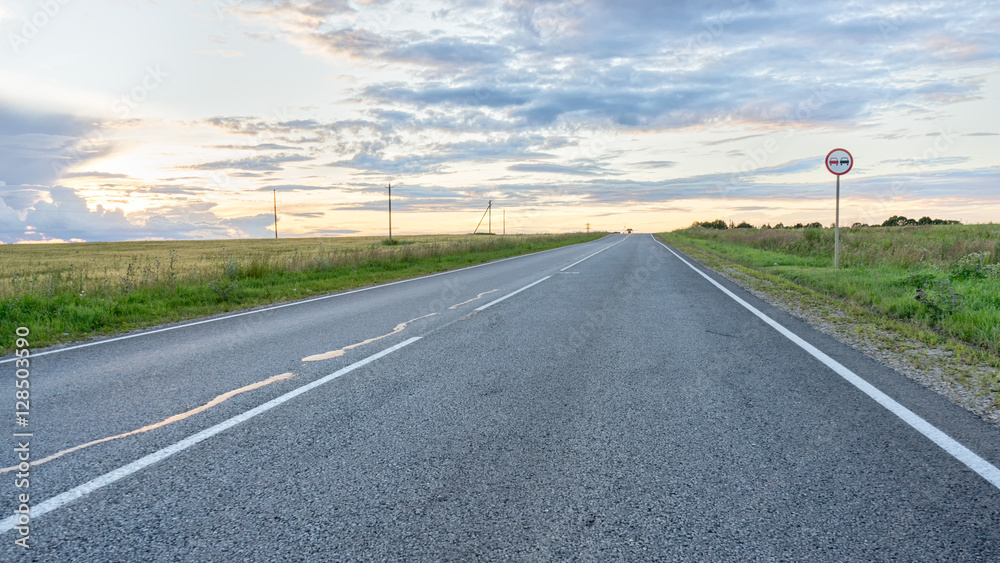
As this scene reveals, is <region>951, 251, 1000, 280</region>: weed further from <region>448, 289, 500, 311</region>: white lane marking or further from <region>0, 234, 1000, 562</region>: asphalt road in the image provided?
<region>448, 289, 500, 311</region>: white lane marking

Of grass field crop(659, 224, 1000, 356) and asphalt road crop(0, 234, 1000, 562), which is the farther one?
grass field crop(659, 224, 1000, 356)

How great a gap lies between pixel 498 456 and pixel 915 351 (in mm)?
5679

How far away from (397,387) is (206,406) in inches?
62.0

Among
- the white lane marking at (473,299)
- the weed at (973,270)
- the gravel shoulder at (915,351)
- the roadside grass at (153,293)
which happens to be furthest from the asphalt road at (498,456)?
the weed at (973,270)

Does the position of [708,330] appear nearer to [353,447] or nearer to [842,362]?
[842,362]

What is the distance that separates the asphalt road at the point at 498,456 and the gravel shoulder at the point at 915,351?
0.27m

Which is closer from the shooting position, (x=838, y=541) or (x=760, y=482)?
(x=838, y=541)

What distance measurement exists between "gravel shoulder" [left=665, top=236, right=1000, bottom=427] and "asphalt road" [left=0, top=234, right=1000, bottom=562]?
10.8 inches

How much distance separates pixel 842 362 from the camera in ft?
19.8

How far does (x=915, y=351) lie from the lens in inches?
256

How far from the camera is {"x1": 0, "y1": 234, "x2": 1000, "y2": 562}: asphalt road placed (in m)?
2.61

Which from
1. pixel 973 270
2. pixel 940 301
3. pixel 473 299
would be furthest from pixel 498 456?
pixel 973 270

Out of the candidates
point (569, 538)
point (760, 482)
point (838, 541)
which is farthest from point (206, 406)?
point (838, 541)

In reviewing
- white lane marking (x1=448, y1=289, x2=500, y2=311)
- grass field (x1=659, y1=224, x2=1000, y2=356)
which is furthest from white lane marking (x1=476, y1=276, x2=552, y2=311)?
grass field (x1=659, y1=224, x2=1000, y2=356)
